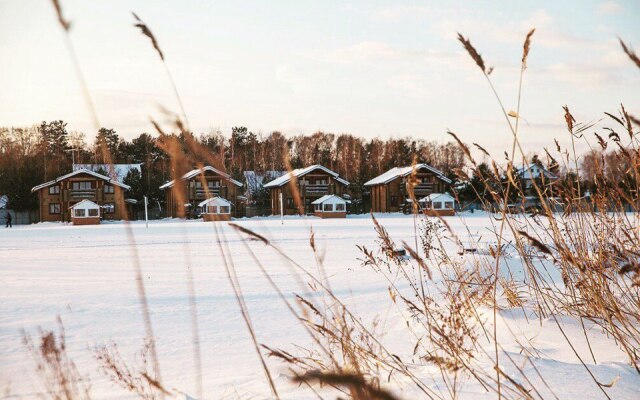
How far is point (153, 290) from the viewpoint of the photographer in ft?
25.7

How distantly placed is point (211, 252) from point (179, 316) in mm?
9001

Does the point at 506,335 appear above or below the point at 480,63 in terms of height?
below

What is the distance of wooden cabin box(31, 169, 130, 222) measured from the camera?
44.4m

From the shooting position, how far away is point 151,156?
200 ft

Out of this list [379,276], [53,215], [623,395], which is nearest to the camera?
[623,395]

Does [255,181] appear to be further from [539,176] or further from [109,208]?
[539,176]

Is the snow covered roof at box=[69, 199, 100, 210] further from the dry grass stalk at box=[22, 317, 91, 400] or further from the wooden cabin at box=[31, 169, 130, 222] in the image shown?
the dry grass stalk at box=[22, 317, 91, 400]

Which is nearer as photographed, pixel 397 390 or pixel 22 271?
pixel 397 390

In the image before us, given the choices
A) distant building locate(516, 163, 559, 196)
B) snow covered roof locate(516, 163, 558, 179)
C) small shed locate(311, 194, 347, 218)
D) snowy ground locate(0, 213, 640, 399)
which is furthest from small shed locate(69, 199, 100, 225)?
snow covered roof locate(516, 163, 558, 179)

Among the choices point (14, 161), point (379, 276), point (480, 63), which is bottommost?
point (379, 276)

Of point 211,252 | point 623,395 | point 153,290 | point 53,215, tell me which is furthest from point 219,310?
point 53,215

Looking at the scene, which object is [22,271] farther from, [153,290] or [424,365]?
[424,365]

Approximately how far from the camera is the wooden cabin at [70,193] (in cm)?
4444

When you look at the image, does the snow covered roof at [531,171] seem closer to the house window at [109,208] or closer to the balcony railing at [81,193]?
the balcony railing at [81,193]
